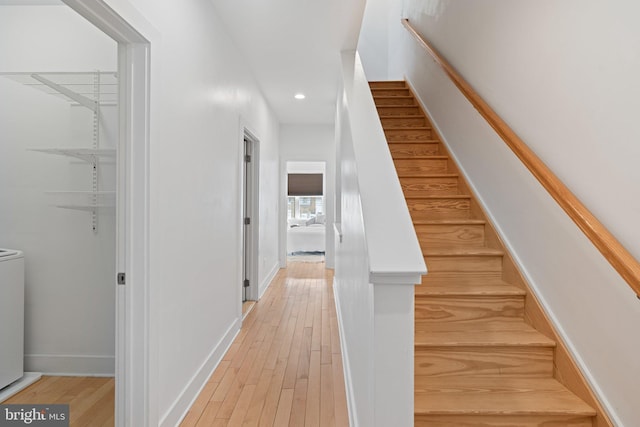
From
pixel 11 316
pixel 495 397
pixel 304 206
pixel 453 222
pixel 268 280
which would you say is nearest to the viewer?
pixel 495 397

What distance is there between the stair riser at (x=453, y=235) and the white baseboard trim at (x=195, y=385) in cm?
164

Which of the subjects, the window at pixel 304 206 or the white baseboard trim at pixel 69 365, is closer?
the white baseboard trim at pixel 69 365

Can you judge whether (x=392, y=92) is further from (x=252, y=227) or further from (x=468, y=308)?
(x=468, y=308)

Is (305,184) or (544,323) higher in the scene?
(305,184)

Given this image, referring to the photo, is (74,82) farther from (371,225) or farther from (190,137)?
(371,225)

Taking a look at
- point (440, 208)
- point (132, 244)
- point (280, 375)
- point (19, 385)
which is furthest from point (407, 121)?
point (19, 385)

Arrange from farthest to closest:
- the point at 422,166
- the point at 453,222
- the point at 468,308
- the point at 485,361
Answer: the point at 422,166
the point at 453,222
the point at 468,308
the point at 485,361

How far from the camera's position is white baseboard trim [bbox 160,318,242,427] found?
178 cm

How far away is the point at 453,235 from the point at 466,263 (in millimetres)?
273

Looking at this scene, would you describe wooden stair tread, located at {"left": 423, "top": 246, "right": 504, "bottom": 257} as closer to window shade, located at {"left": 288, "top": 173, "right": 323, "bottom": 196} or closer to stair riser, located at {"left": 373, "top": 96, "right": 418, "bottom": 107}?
stair riser, located at {"left": 373, "top": 96, "right": 418, "bottom": 107}

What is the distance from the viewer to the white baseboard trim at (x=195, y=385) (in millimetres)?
1776

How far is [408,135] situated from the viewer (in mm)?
3369

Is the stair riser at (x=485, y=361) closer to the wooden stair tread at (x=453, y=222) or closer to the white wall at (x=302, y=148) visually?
the wooden stair tread at (x=453, y=222)

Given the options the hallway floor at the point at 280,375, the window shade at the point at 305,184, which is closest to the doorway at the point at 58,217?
the hallway floor at the point at 280,375
